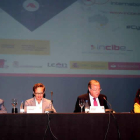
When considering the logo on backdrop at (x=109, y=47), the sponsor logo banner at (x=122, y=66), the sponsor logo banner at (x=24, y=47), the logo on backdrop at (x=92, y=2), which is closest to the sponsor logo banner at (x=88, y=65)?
the sponsor logo banner at (x=122, y=66)

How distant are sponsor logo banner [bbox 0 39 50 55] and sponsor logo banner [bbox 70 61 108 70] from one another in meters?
0.55

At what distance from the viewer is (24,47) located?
15.6 feet

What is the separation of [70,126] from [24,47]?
2272 millimetres

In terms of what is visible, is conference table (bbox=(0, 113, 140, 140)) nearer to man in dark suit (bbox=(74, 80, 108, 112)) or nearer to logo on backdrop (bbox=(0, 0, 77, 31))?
man in dark suit (bbox=(74, 80, 108, 112))

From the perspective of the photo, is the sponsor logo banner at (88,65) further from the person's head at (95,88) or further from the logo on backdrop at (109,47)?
the person's head at (95,88)

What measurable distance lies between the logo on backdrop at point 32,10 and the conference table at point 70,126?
238 centimetres

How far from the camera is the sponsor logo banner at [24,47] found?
4684 mm

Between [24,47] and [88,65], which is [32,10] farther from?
[88,65]

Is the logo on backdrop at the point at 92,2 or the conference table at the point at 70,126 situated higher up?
the logo on backdrop at the point at 92,2

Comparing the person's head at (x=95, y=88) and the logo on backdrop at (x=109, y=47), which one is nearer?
the person's head at (x=95, y=88)

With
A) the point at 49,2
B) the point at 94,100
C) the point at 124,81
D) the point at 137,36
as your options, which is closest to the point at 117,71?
the point at 124,81

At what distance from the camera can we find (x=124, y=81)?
5.13 metres

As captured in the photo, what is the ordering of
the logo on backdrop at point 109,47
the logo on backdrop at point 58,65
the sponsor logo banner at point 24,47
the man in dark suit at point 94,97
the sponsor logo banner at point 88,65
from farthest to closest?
the logo on backdrop at point 109,47 → the sponsor logo banner at point 88,65 → the logo on backdrop at point 58,65 → the sponsor logo banner at point 24,47 → the man in dark suit at point 94,97

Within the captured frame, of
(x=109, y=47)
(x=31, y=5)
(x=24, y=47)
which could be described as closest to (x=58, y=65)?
(x=24, y=47)
